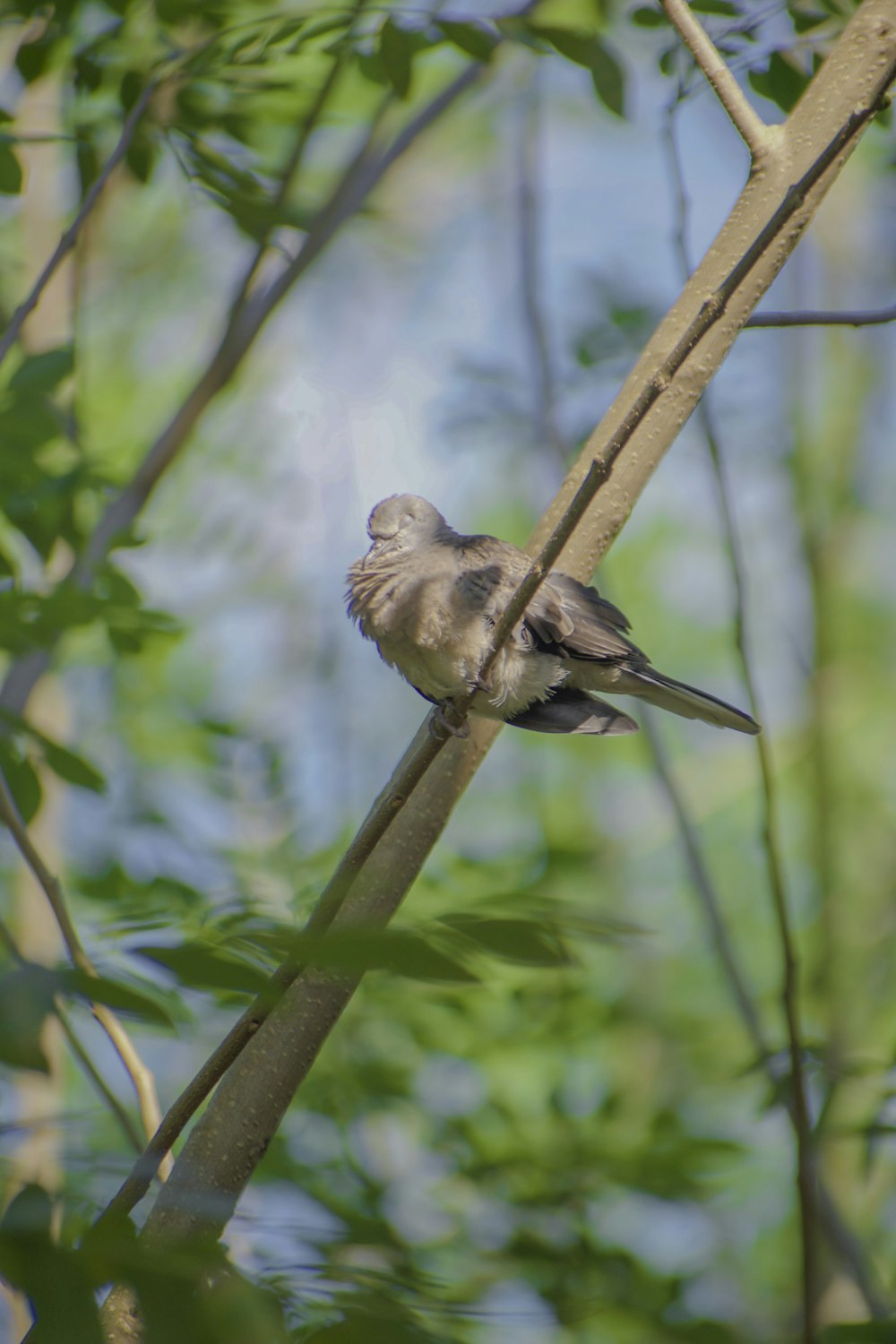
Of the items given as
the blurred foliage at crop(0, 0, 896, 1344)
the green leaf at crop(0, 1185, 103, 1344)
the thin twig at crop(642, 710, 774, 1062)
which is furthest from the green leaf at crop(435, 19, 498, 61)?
the green leaf at crop(0, 1185, 103, 1344)

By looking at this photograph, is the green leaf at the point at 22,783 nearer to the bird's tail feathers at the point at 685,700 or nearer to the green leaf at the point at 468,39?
the bird's tail feathers at the point at 685,700

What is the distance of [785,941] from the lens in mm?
2758

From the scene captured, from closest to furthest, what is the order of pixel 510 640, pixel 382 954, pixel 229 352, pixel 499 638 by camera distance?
pixel 382 954 → pixel 499 638 → pixel 510 640 → pixel 229 352

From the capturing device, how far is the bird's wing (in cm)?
346

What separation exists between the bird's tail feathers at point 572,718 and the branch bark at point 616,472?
748 millimetres

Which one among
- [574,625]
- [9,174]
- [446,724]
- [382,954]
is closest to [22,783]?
[446,724]

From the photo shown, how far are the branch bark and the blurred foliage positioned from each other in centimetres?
22

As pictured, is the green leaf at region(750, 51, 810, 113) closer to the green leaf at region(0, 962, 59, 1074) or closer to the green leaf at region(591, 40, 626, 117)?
the green leaf at region(591, 40, 626, 117)

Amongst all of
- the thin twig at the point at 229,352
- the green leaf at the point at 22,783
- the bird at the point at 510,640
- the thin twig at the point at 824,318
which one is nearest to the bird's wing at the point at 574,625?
the bird at the point at 510,640

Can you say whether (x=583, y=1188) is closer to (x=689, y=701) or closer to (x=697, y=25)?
(x=689, y=701)

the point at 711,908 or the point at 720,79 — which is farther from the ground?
the point at 720,79

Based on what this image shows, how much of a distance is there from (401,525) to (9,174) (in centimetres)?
157

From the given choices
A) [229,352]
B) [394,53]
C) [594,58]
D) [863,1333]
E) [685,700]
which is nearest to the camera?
[863,1333]

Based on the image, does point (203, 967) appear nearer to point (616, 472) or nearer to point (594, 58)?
point (616, 472)
